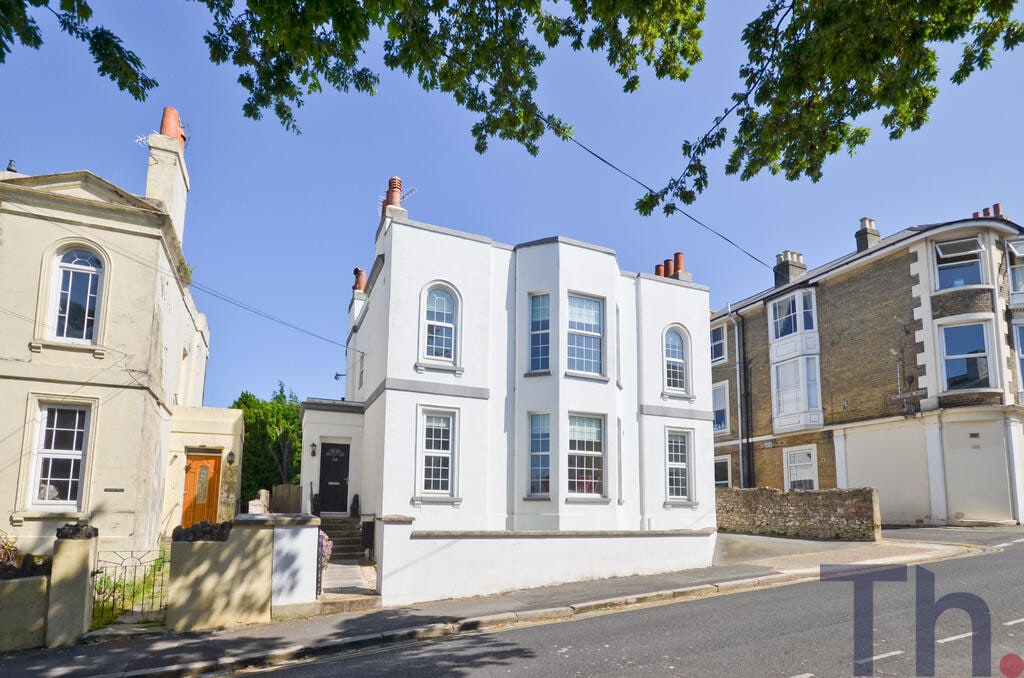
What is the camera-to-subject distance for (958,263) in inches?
929

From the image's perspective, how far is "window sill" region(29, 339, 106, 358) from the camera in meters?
13.1

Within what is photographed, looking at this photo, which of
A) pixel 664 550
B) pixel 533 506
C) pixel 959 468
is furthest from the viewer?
pixel 959 468

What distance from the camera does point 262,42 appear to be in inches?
275

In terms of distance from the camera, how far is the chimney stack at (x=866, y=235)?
93.4 ft

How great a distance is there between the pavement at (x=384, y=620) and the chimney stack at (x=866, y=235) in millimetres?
15368

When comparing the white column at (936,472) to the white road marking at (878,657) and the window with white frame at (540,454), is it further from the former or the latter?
the white road marking at (878,657)

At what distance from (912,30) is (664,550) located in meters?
11.2

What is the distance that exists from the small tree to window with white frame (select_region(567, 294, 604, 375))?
49.4ft

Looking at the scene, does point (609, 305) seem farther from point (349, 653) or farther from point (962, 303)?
point (962, 303)

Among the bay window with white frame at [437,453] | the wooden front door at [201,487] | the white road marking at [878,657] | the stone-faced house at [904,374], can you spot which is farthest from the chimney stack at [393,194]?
the stone-faced house at [904,374]

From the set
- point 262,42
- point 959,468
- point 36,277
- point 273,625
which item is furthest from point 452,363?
point 959,468

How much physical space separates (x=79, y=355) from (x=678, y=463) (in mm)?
14479

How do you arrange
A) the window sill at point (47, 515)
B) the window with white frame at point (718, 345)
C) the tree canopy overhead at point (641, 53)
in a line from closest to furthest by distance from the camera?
1. the tree canopy overhead at point (641, 53)
2. the window sill at point (47, 515)
3. the window with white frame at point (718, 345)

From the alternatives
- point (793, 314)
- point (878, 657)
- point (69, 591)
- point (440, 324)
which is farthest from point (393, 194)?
point (793, 314)
